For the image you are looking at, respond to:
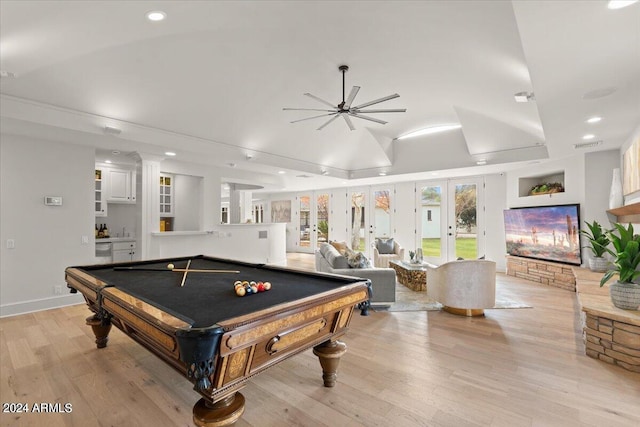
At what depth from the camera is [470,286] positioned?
4.06 m

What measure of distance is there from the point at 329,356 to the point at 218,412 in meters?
1.03

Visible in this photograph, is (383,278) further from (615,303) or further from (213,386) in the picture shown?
(213,386)

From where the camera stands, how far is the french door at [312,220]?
11086mm

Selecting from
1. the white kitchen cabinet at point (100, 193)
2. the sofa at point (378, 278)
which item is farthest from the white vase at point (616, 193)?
the white kitchen cabinet at point (100, 193)

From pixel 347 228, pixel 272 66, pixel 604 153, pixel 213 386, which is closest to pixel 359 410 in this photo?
pixel 213 386

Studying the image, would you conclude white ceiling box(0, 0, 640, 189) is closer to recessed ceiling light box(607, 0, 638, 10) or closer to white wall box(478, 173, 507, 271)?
recessed ceiling light box(607, 0, 638, 10)

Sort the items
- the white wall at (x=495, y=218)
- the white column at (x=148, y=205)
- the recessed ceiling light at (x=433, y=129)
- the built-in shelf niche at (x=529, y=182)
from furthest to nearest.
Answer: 1. the white wall at (x=495, y=218)
2. the built-in shelf niche at (x=529, y=182)
3. the recessed ceiling light at (x=433, y=129)
4. the white column at (x=148, y=205)

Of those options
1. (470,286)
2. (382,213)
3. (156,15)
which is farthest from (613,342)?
(382,213)

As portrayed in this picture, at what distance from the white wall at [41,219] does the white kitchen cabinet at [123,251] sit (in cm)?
99

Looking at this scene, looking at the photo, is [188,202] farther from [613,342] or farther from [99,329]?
[613,342]

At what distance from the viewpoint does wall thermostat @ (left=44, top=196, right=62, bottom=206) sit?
441 cm

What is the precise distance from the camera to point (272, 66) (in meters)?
3.91

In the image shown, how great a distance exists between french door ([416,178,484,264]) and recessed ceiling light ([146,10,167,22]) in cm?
767

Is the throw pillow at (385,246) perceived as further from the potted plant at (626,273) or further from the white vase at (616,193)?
the potted plant at (626,273)
